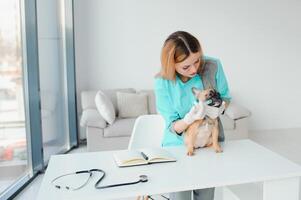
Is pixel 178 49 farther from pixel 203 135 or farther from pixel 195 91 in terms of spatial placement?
pixel 203 135

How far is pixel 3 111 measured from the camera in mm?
2672

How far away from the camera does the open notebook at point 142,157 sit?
1586 millimetres

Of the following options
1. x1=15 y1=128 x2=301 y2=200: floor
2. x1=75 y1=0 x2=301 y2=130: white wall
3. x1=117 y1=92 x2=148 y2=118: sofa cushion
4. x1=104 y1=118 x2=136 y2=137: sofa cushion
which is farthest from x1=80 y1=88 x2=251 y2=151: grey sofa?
x1=75 y1=0 x2=301 y2=130: white wall

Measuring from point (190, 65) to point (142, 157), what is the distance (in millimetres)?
524

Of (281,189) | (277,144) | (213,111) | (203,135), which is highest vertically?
(213,111)

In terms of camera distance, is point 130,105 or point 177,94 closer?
point 177,94

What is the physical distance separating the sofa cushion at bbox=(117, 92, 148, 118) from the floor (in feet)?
2.33

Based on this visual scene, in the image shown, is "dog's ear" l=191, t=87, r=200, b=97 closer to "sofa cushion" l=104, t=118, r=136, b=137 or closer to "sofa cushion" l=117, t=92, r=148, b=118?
"sofa cushion" l=104, t=118, r=136, b=137

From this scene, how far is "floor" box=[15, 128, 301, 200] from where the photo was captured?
9.30 ft

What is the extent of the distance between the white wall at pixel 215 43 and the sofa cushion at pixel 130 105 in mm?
489

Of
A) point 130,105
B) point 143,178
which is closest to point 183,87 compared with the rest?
point 143,178

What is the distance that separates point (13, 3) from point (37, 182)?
1628mm

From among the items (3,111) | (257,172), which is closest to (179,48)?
(257,172)

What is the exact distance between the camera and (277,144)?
4145 millimetres
